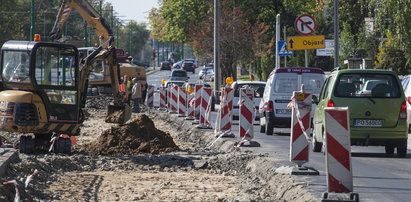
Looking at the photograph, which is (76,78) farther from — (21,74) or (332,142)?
(332,142)

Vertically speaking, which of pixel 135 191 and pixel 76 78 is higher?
pixel 76 78

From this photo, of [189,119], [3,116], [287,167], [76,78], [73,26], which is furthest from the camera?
[73,26]

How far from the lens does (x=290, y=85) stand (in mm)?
24656

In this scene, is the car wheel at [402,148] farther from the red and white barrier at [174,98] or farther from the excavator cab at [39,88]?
the red and white barrier at [174,98]

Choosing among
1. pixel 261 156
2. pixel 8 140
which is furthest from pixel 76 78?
pixel 261 156

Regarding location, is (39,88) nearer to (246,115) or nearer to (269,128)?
(246,115)

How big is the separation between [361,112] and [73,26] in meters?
96.6

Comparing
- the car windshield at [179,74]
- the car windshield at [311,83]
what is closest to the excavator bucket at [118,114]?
the car windshield at [311,83]

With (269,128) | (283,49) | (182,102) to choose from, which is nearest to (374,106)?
(269,128)

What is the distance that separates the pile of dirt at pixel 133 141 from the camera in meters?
20.8

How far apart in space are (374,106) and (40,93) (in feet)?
23.0

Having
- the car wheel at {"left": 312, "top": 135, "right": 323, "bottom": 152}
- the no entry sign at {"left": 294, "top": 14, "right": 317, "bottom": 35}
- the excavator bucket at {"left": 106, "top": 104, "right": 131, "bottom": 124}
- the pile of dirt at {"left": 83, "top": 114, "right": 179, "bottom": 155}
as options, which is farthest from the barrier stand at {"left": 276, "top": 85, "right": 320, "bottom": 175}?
the no entry sign at {"left": 294, "top": 14, "right": 317, "bottom": 35}

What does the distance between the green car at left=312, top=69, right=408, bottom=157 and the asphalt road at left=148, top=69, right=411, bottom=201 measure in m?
0.42

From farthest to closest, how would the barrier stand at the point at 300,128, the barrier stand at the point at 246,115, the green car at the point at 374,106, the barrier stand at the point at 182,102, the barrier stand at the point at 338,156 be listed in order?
1. the barrier stand at the point at 182,102
2. the barrier stand at the point at 246,115
3. the green car at the point at 374,106
4. the barrier stand at the point at 300,128
5. the barrier stand at the point at 338,156
